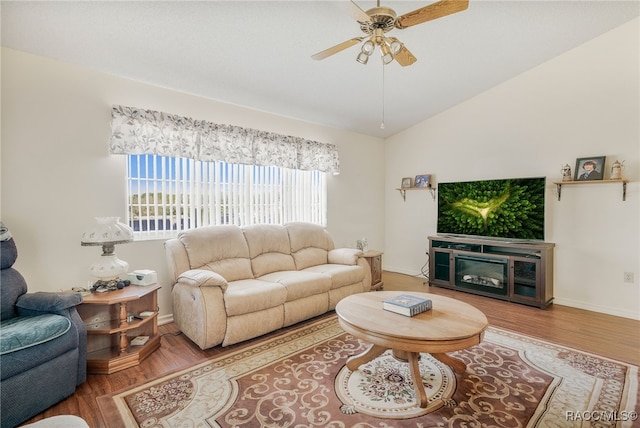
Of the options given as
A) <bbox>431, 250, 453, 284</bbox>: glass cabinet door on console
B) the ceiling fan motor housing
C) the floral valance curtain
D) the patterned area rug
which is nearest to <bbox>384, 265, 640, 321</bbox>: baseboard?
<bbox>431, 250, 453, 284</bbox>: glass cabinet door on console

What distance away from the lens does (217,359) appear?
2.46 m

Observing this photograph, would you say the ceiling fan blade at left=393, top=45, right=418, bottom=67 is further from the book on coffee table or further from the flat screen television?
the flat screen television

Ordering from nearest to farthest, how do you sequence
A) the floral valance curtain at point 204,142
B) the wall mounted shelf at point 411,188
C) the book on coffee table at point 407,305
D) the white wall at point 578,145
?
the book on coffee table at point 407,305 < the floral valance curtain at point 204,142 < the white wall at point 578,145 < the wall mounted shelf at point 411,188

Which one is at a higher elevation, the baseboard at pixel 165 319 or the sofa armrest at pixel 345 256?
the sofa armrest at pixel 345 256

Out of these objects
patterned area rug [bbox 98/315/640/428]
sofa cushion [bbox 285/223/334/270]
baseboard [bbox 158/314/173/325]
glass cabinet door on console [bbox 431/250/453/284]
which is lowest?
patterned area rug [bbox 98/315/640/428]

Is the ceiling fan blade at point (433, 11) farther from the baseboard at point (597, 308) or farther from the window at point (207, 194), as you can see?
the baseboard at point (597, 308)

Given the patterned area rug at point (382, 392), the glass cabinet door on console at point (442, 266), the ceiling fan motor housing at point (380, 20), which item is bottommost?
the patterned area rug at point (382, 392)

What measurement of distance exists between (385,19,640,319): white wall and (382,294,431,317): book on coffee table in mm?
2723

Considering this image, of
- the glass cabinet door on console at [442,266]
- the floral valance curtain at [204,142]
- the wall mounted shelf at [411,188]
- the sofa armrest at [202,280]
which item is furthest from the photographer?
the wall mounted shelf at [411,188]

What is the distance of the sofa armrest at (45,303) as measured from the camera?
2033mm

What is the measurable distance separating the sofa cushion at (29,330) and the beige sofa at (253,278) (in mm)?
878

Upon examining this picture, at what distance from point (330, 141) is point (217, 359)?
11.4ft

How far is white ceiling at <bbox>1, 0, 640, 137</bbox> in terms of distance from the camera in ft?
7.55

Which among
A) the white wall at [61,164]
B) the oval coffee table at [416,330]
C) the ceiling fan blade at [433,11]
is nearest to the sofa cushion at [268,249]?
the white wall at [61,164]
